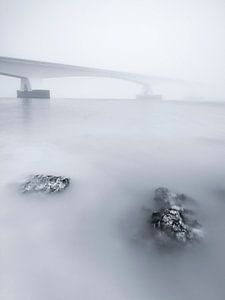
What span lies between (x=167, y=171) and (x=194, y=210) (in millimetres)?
1703

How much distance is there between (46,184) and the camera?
3.70 metres

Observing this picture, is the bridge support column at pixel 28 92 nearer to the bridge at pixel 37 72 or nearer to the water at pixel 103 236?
the bridge at pixel 37 72

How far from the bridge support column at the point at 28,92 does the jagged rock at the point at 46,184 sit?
47.3 m

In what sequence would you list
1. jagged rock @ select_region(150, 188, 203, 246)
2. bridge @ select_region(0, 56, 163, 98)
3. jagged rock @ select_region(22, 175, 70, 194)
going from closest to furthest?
jagged rock @ select_region(150, 188, 203, 246)
jagged rock @ select_region(22, 175, 70, 194)
bridge @ select_region(0, 56, 163, 98)

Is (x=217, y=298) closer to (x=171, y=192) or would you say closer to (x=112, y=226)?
(x=112, y=226)

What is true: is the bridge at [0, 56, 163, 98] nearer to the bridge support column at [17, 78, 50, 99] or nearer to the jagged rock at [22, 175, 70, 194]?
the bridge support column at [17, 78, 50, 99]

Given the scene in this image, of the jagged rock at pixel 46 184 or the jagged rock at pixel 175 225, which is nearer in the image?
the jagged rock at pixel 175 225

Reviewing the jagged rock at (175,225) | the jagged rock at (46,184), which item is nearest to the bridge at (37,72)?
the jagged rock at (46,184)

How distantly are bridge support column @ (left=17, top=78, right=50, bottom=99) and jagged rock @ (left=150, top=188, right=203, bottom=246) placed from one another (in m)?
49.0

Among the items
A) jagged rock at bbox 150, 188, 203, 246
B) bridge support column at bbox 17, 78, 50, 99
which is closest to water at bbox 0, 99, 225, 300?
jagged rock at bbox 150, 188, 203, 246

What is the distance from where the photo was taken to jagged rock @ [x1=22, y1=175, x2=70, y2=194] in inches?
142

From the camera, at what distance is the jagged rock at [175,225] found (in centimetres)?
245

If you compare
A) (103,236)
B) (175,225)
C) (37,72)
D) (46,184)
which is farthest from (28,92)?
(175,225)

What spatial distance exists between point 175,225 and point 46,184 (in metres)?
2.30
